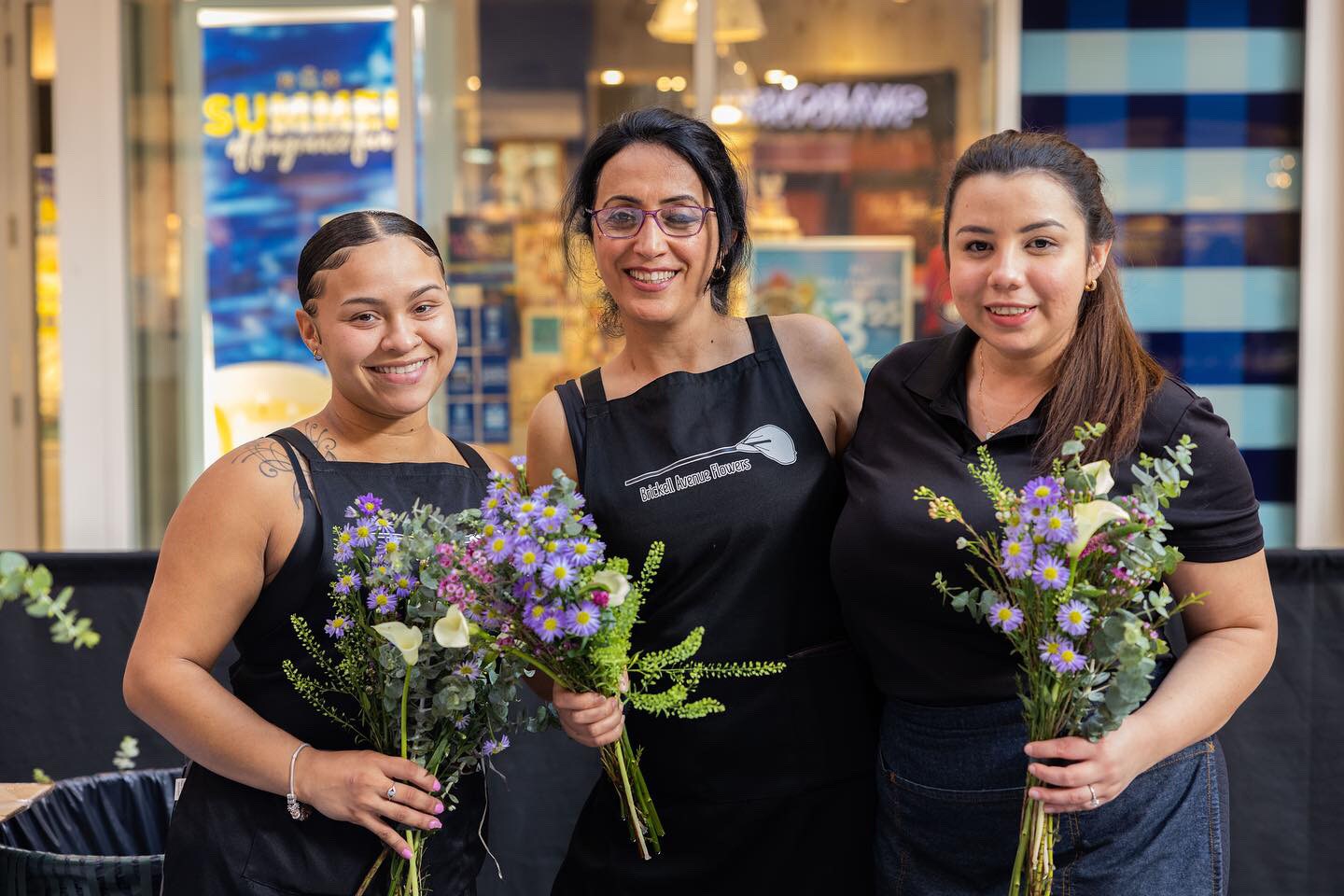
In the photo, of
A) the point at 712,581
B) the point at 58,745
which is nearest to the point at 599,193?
the point at 712,581

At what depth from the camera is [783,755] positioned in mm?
2131

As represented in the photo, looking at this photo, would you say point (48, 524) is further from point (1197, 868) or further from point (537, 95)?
point (1197, 868)

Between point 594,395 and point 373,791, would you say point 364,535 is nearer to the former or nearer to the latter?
point 373,791

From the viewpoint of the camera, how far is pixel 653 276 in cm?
216

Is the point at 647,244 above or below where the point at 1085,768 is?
above

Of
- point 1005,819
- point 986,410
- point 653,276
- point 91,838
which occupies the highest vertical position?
point 653,276

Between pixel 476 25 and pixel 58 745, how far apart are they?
3.25 m

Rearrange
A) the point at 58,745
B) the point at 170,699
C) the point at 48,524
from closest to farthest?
1. the point at 170,699
2. the point at 58,745
3. the point at 48,524

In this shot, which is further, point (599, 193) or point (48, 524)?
point (48, 524)

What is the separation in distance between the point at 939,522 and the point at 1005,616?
0.37 m

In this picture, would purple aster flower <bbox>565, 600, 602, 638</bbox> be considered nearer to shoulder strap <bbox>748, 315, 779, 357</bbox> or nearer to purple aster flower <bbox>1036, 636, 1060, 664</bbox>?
purple aster flower <bbox>1036, 636, 1060, 664</bbox>

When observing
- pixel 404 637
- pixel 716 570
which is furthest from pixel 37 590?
pixel 716 570

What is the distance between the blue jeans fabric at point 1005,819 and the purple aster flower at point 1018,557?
49 cm

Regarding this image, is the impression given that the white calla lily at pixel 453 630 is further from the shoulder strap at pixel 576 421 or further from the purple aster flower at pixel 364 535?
the shoulder strap at pixel 576 421
